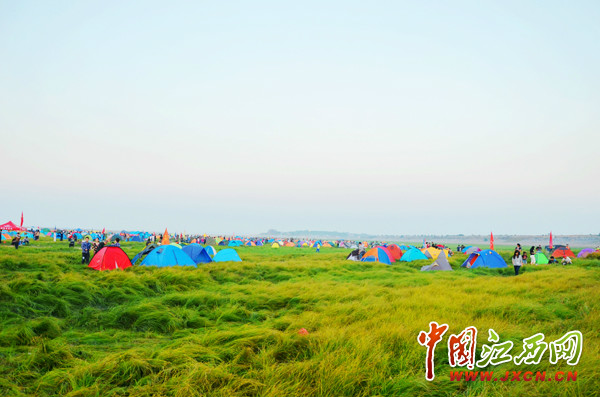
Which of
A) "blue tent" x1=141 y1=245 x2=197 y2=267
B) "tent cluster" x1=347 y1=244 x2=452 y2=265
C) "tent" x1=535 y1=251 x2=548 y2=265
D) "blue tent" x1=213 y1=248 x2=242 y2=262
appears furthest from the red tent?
"tent" x1=535 y1=251 x2=548 y2=265

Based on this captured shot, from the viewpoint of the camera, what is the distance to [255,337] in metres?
4.44

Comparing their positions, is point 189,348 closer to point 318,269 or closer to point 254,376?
point 254,376

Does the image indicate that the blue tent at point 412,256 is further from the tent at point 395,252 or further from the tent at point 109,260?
the tent at point 109,260

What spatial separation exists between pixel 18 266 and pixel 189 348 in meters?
11.5

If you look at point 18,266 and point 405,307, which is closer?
point 405,307

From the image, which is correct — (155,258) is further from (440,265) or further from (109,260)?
(440,265)

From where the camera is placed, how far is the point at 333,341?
4262 millimetres

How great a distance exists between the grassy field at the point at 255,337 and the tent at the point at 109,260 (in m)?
3.27

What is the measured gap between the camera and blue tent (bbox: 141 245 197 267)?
44.1 ft

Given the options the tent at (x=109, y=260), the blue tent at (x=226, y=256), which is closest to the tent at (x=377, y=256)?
the blue tent at (x=226, y=256)

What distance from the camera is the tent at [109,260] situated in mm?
12272

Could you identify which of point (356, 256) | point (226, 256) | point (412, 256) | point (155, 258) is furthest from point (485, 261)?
point (155, 258)

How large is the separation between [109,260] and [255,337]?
1066 cm

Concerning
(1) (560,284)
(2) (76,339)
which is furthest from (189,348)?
(1) (560,284)
